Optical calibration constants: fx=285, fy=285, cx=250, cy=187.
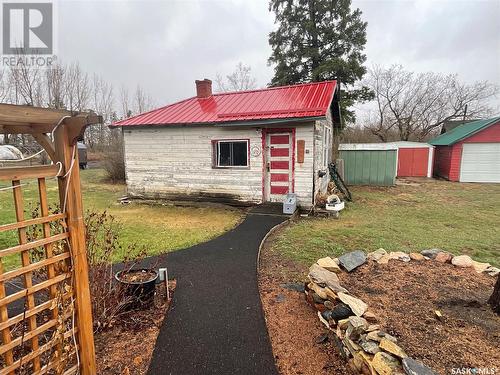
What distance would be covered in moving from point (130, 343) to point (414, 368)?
2573 mm

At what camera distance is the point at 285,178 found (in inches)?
346

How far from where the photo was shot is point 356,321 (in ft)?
8.89

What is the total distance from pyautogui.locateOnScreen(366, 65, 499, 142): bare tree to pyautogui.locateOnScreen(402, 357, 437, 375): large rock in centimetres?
3219

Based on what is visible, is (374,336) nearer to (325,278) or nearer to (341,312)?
(341,312)

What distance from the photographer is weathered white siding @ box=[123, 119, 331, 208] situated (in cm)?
855

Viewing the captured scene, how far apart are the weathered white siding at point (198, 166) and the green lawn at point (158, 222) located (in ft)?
2.19

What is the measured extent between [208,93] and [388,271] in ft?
31.8

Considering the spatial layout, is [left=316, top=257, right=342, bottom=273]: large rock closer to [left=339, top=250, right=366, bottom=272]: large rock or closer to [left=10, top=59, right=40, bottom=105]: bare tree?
[left=339, top=250, right=366, bottom=272]: large rock

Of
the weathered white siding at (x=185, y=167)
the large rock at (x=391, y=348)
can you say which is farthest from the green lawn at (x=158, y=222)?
the large rock at (x=391, y=348)

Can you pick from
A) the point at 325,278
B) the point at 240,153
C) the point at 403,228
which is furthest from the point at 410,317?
the point at 240,153

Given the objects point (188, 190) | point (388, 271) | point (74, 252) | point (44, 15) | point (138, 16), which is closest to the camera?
point (74, 252)

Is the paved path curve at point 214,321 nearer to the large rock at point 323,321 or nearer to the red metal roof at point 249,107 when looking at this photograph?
the large rock at point 323,321

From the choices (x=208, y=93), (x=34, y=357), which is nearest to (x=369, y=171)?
(x=208, y=93)

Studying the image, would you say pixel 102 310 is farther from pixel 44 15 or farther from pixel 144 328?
pixel 44 15
